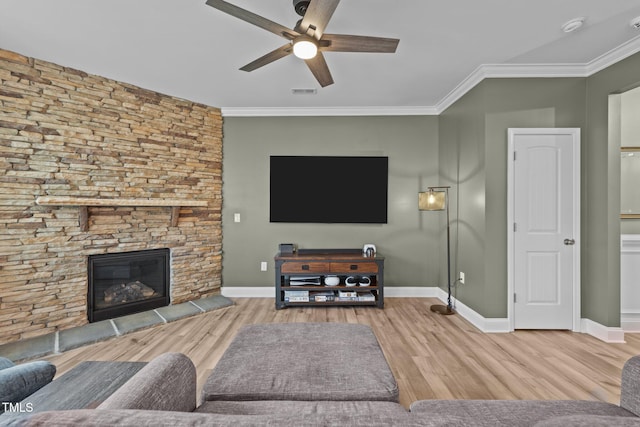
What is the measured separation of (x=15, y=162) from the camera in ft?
8.79

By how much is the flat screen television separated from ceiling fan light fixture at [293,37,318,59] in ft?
7.24

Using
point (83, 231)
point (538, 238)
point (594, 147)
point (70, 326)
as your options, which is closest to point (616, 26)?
point (594, 147)

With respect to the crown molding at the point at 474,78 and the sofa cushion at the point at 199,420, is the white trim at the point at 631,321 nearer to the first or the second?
the crown molding at the point at 474,78

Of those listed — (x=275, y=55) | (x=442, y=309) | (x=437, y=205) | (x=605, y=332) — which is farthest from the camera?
(x=442, y=309)

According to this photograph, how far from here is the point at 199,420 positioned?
626 millimetres

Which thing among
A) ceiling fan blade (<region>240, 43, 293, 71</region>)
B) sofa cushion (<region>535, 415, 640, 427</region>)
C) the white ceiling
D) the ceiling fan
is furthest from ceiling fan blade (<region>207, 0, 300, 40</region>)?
sofa cushion (<region>535, 415, 640, 427</region>)

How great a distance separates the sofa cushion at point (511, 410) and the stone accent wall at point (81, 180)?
11.0 ft

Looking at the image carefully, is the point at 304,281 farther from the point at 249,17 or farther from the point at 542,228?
the point at 249,17

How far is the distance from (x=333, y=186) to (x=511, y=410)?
322 centimetres

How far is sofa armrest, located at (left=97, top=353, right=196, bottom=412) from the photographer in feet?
2.76

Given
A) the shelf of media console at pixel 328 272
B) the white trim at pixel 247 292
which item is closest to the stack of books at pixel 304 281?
the shelf of media console at pixel 328 272

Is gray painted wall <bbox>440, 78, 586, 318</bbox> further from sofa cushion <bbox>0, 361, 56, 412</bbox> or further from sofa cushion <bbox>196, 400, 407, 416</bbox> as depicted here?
sofa cushion <bbox>0, 361, 56, 412</bbox>

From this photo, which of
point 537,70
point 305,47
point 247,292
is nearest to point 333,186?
point 247,292

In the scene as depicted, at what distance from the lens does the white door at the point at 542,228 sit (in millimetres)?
2965
